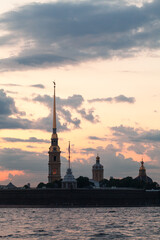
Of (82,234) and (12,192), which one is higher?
(12,192)

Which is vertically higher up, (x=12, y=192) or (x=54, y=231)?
(x=12, y=192)

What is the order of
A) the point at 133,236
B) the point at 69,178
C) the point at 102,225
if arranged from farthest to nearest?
the point at 69,178, the point at 102,225, the point at 133,236

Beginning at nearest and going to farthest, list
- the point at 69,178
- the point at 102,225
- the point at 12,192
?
the point at 102,225
the point at 12,192
the point at 69,178

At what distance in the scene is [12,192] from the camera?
148m

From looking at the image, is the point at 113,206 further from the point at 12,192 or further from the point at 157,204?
the point at 12,192

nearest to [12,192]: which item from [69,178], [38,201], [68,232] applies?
[38,201]

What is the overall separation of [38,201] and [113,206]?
57.5 ft

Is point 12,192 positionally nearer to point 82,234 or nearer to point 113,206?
point 113,206

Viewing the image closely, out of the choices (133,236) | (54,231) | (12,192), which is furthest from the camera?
(12,192)

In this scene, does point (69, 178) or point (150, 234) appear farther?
point (69, 178)

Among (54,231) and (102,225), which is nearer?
(54,231)

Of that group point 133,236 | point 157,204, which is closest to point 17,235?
point 133,236

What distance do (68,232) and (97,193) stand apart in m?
83.2

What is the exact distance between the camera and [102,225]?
77562mm
